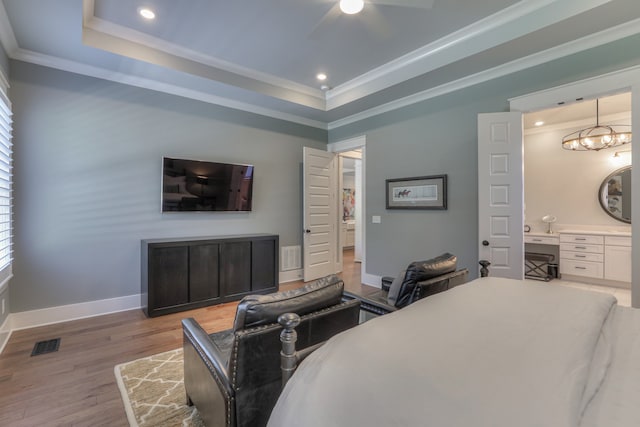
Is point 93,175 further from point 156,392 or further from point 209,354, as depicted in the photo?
point 209,354

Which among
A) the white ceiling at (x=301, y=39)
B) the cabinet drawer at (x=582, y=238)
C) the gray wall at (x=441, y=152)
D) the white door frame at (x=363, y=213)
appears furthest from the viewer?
the white door frame at (x=363, y=213)

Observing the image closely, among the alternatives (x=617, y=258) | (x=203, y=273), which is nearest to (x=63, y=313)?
(x=203, y=273)

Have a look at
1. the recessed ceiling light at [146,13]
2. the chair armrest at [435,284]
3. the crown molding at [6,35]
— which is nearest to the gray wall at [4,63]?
the crown molding at [6,35]

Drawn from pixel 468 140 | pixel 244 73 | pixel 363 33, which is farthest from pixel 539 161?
pixel 244 73

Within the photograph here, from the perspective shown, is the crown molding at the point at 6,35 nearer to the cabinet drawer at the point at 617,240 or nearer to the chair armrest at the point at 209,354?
the chair armrest at the point at 209,354

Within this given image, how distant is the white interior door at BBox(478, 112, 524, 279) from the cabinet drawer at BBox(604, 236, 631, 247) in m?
2.76

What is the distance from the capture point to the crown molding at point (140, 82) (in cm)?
309

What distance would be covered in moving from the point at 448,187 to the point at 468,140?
0.62m

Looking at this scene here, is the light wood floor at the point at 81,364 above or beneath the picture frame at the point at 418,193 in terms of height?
beneath

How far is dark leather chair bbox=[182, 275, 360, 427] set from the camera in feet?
4.10

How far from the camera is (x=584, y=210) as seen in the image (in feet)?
16.9

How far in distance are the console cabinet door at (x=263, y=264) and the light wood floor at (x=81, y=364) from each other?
64cm

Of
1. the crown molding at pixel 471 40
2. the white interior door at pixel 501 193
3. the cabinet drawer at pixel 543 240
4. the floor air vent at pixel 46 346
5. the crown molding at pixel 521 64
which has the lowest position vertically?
the floor air vent at pixel 46 346

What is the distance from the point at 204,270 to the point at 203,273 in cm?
4
